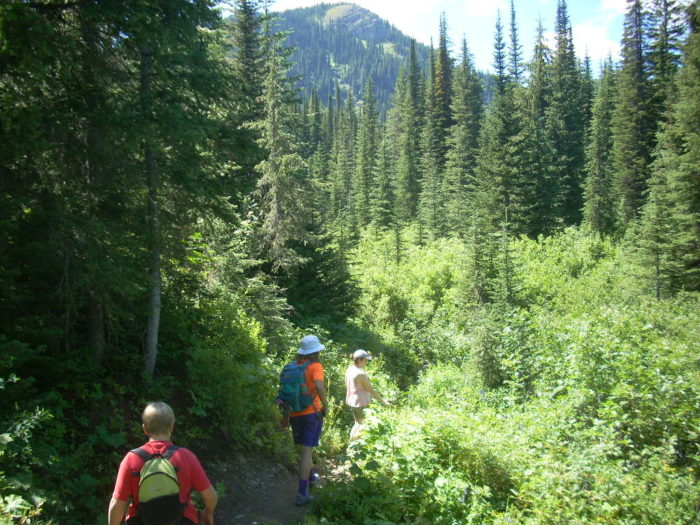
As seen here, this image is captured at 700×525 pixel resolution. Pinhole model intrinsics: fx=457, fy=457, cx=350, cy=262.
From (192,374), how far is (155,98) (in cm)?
366

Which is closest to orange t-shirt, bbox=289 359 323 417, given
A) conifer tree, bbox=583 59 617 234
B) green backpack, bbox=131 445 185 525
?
green backpack, bbox=131 445 185 525

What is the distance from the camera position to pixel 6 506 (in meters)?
3.28

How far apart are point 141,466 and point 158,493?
0.22 m

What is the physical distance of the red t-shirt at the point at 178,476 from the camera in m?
2.99

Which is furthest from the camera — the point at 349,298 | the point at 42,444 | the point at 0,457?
the point at 349,298

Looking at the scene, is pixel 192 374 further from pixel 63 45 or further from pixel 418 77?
pixel 418 77

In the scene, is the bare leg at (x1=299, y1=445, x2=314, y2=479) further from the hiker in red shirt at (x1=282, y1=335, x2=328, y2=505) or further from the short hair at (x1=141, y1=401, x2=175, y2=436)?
the short hair at (x1=141, y1=401, x2=175, y2=436)

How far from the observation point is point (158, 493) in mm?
2900

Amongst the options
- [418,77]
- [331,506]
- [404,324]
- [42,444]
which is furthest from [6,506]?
[418,77]

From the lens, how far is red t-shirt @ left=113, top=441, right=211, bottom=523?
9.82ft

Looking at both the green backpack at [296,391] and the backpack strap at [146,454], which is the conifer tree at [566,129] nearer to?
the green backpack at [296,391]

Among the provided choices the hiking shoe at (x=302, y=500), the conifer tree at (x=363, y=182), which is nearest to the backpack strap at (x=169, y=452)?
the hiking shoe at (x=302, y=500)

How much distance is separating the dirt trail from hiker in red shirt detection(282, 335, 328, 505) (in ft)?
0.98

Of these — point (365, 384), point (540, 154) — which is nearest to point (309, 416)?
point (365, 384)
